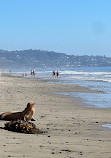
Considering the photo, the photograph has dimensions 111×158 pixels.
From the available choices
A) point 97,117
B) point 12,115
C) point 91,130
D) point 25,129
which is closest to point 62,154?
point 25,129

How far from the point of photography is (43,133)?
971cm

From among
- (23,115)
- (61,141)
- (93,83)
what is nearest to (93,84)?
(93,83)

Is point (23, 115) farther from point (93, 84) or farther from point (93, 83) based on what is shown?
point (93, 83)

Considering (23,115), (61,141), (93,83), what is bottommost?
(93,83)

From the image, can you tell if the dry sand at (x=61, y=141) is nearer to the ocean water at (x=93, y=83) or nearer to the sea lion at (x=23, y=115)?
the sea lion at (x=23, y=115)

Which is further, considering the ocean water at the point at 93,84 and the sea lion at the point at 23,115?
the ocean water at the point at 93,84

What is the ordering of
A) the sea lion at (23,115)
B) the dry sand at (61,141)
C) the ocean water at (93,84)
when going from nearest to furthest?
the dry sand at (61,141), the sea lion at (23,115), the ocean water at (93,84)

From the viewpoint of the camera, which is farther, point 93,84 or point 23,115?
point 93,84

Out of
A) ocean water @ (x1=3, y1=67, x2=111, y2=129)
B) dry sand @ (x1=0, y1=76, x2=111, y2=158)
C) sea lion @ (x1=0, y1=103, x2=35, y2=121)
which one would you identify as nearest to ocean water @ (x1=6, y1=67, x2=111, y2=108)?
ocean water @ (x1=3, y1=67, x2=111, y2=129)

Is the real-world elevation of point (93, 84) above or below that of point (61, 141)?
below

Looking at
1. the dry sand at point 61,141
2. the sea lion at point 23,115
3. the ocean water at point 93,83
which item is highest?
the sea lion at point 23,115

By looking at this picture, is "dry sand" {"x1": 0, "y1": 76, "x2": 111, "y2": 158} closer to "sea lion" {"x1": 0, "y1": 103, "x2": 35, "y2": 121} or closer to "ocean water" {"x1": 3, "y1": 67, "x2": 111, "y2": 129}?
"sea lion" {"x1": 0, "y1": 103, "x2": 35, "y2": 121}

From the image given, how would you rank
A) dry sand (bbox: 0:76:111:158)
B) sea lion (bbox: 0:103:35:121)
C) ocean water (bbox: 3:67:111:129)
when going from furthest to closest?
ocean water (bbox: 3:67:111:129) → sea lion (bbox: 0:103:35:121) → dry sand (bbox: 0:76:111:158)

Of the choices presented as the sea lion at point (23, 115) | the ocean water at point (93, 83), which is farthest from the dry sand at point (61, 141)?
the ocean water at point (93, 83)
